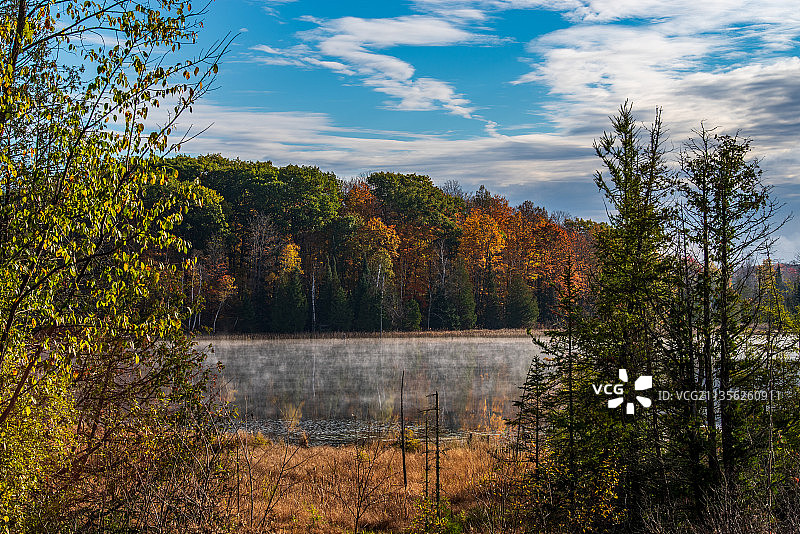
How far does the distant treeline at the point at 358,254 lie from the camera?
192 feet

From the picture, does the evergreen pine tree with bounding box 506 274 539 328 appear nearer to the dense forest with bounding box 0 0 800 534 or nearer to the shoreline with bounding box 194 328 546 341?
the shoreline with bounding box 194 328 546 341

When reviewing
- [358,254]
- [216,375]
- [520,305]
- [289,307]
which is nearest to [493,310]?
[520,305]

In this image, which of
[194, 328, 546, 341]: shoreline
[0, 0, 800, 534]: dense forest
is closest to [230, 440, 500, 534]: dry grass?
[0, 0, 800, 534]: dense forest

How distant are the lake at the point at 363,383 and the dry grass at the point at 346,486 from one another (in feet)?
7.69

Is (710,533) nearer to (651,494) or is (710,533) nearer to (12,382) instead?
(651,494)

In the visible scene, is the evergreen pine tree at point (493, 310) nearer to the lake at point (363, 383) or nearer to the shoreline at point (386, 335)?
the shoreline at point (386, 335)

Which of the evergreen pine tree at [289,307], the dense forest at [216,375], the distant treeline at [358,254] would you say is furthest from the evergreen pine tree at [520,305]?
the dense forest at [216,375]

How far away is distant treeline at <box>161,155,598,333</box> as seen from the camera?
2303 inches

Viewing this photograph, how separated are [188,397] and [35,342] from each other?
9.34 feet

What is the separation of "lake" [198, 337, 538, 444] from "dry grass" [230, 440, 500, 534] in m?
2.34

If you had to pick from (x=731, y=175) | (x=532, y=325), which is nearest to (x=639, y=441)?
(x=731, y=175)

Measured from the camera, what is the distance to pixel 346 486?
15867 millimetres

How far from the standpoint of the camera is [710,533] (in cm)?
809

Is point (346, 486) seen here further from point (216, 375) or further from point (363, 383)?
point (363, 383)
